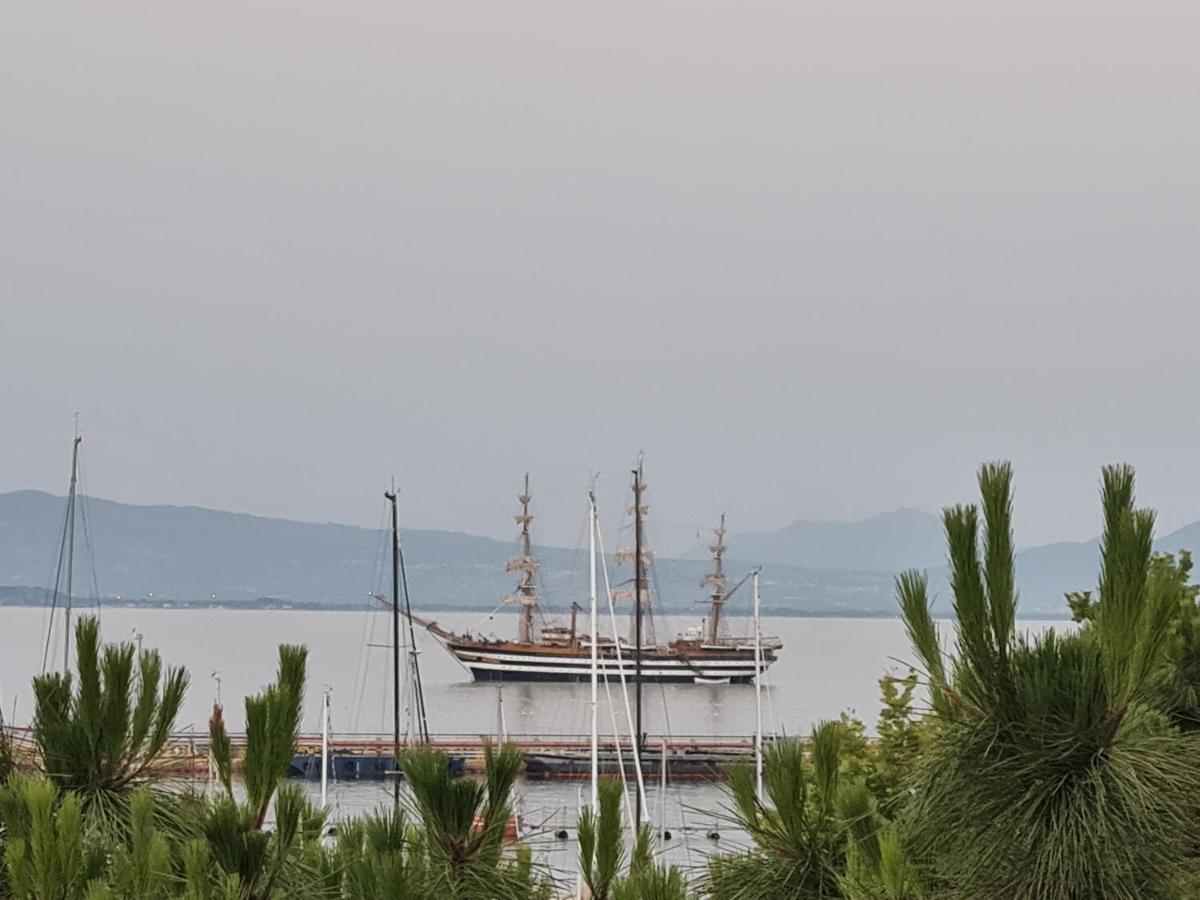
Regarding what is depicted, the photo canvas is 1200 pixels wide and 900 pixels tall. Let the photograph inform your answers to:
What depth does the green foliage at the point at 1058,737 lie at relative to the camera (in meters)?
2.73

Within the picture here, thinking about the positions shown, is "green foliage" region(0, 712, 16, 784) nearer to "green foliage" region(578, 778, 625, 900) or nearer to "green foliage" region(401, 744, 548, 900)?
"green foliage" region(401, 744, 548, 900)

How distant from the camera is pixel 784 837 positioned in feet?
12.0

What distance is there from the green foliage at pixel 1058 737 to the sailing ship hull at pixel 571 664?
225ft

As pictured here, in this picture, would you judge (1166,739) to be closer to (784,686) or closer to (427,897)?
(427,897)

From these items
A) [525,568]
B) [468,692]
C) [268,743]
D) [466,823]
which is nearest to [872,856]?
[466,823]

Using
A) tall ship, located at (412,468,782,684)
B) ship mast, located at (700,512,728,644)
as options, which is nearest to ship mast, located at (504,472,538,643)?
tall ship, located at (412,468,782,684)

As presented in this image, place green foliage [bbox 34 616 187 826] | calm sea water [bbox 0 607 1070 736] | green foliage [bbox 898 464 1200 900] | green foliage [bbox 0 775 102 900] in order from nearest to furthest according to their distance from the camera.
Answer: green foliage [bbox 898 464 1200 900]
green foliage [bbox 0 775 102 900]
green foliage [bbox 34 616 187 826]
calm sea water [bbox 0 607 1070 736]

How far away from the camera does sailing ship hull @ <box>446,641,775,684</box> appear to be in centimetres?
7319

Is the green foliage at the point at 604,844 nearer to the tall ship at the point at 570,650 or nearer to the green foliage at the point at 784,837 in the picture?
the green foliage at the point at 784,837

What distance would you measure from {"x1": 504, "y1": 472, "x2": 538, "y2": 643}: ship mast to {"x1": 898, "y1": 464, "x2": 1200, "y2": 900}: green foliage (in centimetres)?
6449

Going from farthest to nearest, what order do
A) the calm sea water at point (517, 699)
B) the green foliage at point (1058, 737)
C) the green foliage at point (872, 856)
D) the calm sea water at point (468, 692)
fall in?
the calm sea water at point (468, 692) < the calm sea water at point (517, 699) < the green foliage at point (872, 856) < the green foliage at point (1058, 737)

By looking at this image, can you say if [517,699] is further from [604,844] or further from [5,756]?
[604,844]

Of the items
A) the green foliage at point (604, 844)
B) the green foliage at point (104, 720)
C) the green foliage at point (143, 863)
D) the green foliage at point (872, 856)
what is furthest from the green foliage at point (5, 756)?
the green foliage at point (872, 856)

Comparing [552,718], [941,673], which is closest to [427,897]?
[941,673]
